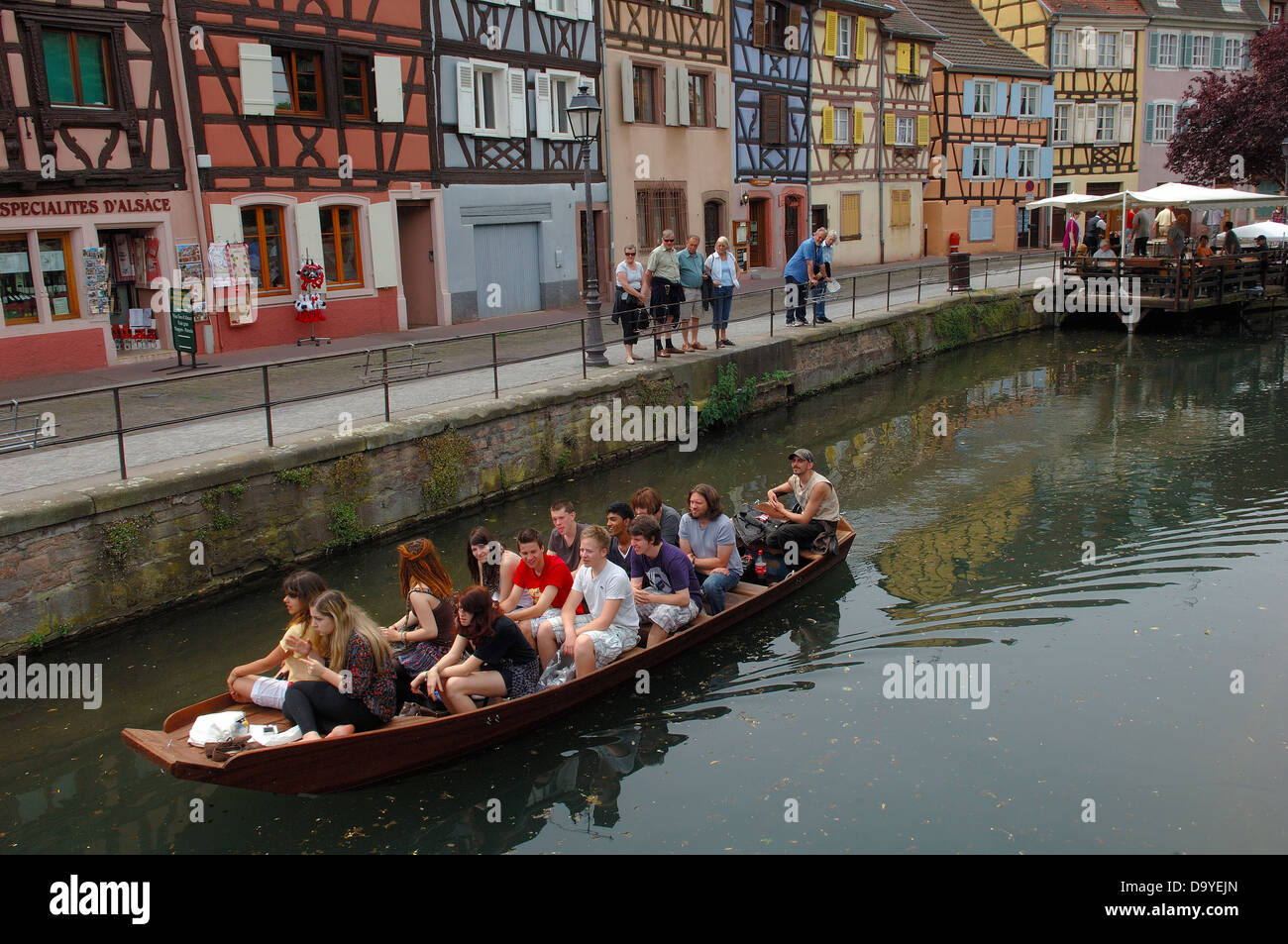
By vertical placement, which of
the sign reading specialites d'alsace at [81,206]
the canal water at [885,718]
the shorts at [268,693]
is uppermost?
the sign reading specialites d'alsace at [81,206]

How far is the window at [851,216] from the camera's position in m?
34.9

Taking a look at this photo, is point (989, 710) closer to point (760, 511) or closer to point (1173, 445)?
point (760, 511)

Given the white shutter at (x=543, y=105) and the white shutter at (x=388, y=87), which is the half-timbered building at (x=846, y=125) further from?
the white shutter at (x=388, y=87)

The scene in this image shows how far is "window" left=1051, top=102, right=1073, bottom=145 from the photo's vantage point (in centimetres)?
4381

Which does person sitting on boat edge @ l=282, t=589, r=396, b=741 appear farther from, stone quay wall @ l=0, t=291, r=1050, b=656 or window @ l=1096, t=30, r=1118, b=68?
window @ l=1096, t=30, r=1118, b=68

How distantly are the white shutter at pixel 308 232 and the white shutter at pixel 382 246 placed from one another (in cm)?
112

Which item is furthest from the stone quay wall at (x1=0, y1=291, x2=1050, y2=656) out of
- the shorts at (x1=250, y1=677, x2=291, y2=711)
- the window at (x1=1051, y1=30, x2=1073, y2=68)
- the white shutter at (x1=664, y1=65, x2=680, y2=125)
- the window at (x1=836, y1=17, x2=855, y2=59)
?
the window at (x1=1051, y1=30, x2=1073, y2=68)

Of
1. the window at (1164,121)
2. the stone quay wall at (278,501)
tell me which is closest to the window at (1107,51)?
the window at (1164,121)

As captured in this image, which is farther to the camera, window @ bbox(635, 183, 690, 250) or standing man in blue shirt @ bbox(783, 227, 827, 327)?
window @ bbox(635, 183, 690, 250)

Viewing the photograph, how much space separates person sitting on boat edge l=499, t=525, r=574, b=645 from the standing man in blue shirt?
11.9 metres

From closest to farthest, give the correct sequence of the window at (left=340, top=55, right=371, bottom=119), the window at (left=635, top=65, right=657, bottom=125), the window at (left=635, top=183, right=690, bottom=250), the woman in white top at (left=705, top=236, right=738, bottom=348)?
the woman in white top at (left=705, top=236, right=738, bottom=348) → the window at (left=340, top=55, right=371, bottom=119) → the window at (left=635, top=65, right=657, bottom=125) → the window at (left=635, top=183, right=690, bottom=250)

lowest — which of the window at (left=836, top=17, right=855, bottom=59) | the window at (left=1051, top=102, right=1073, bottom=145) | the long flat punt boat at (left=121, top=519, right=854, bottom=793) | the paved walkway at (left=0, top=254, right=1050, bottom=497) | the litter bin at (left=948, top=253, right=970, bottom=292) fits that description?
→ the long flat punt boat at (left=121, top=519, right=854, bottom=793)

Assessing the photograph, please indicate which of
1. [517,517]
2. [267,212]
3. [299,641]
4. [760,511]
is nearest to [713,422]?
[517,517]

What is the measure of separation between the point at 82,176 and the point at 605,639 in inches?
477
